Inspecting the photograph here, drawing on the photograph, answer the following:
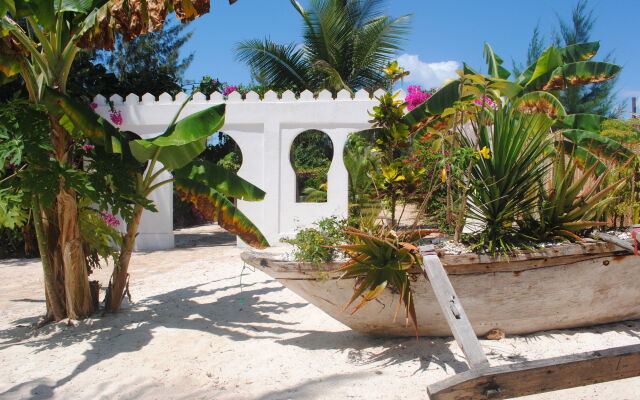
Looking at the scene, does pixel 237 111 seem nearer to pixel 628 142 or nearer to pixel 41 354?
pixel 41 354

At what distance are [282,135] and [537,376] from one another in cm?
869

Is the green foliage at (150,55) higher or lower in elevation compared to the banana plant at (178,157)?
higher

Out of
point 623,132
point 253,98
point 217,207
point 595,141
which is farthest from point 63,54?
point 623,132

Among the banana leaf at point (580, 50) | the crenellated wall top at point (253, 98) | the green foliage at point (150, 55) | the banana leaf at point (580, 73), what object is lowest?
the crenellated wall top at point (253, 98)

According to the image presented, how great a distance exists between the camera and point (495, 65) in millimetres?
11047

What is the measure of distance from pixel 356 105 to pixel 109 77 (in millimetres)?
6234

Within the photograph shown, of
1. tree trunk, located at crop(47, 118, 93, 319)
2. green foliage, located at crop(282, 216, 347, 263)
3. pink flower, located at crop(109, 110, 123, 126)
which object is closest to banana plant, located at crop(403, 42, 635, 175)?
green foliage, located at crop(282, 216, 347, 263)

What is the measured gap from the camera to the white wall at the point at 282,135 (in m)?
10.5

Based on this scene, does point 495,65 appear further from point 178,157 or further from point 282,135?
point 178,157

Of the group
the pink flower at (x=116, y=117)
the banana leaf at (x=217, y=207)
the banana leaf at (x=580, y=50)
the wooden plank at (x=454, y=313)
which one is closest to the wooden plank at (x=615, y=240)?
the wooden plank at (x=454, y=313)

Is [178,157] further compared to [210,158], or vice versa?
[210,158]

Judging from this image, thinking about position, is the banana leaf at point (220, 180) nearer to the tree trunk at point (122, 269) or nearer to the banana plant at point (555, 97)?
the tree trunk at point (122, 269)

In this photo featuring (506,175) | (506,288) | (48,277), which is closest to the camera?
(506,175)

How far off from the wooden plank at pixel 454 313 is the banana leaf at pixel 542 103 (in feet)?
21.1
